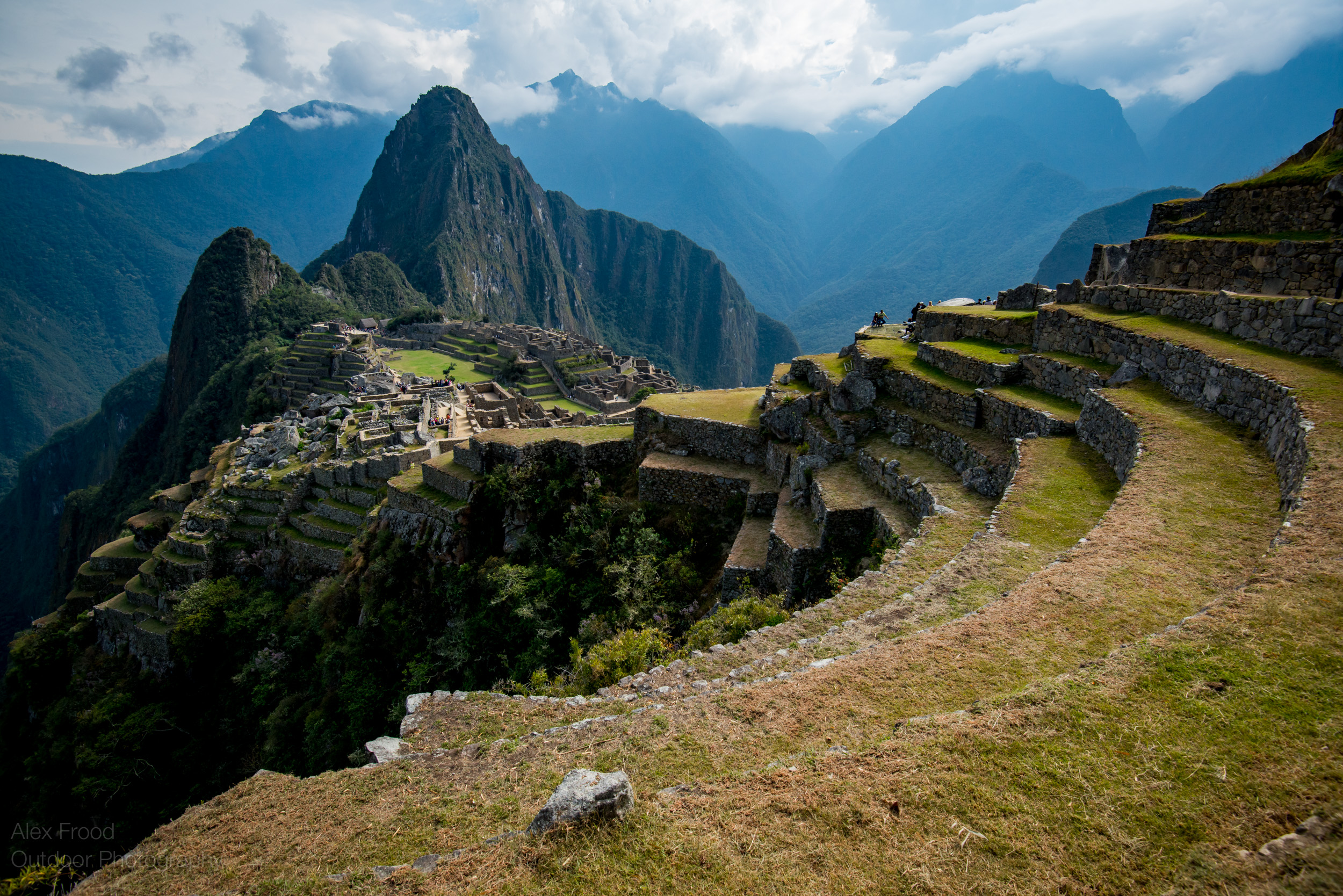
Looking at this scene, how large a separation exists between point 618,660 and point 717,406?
8.78 meters

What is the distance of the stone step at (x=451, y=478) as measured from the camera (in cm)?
1529

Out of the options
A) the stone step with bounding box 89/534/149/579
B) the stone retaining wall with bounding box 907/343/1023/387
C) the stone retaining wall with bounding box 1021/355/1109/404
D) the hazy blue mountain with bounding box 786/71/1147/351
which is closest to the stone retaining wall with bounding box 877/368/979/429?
the stone retaining wall with bounding box 907/343/1023/387

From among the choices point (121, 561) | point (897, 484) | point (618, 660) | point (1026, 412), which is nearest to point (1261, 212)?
point (1026, 412)

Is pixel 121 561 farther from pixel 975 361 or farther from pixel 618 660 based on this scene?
pixel 975 361

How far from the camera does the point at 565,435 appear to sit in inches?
610

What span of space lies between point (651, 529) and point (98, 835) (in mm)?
20552

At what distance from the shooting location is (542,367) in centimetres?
6781

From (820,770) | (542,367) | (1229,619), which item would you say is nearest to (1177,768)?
(1229,619)

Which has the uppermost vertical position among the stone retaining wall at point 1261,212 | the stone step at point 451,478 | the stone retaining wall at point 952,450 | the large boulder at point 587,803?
the stone retaining wall at point 1261,212

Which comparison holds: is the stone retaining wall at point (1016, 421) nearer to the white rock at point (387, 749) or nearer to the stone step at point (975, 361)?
the stone step at point (975, 361)

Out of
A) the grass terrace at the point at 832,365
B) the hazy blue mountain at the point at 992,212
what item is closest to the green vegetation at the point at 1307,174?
the grass terrace at the point at 832,365

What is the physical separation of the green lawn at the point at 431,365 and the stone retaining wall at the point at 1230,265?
53477 millimetres

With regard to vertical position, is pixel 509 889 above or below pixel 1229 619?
below

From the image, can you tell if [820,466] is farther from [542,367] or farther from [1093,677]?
[542,367]
